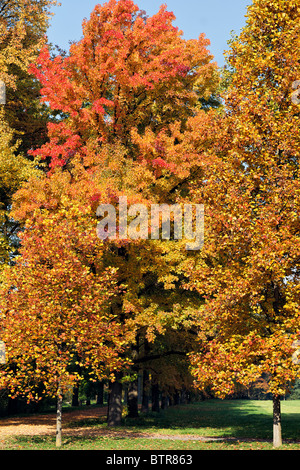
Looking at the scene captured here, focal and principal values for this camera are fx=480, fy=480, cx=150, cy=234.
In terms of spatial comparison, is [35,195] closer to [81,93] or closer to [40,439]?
[81,93]

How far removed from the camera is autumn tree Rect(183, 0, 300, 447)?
13.2 metres

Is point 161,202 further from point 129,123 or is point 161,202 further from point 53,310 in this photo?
point 53,310

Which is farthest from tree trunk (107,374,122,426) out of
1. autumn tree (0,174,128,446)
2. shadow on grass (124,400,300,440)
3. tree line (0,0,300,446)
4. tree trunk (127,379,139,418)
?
autumn tree (0,174,128,446)

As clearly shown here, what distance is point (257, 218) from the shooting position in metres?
14.5

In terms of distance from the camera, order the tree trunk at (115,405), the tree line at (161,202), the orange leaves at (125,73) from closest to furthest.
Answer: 1. the tree line at (161,202)
2. the orange leaves at (125,73)
3. the tree trunk at (115,405)

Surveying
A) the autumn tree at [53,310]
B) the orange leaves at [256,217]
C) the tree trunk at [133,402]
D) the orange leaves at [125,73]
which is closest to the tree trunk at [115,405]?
the tree trunk at [133,402]

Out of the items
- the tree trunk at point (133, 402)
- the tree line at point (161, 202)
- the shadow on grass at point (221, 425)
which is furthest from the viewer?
the tree trunk at point (133, 402)

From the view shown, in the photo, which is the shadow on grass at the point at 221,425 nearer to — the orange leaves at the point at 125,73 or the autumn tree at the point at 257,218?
the autumn tree at the point at 257,218

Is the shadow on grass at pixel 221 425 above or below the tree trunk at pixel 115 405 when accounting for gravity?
below

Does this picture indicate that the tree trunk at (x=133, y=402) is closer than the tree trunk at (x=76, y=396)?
Yes

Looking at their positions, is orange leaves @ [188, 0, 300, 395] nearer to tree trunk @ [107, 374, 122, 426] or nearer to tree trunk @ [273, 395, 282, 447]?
tree trunk @ [273, 395, 282, 447]

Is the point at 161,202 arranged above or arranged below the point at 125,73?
below

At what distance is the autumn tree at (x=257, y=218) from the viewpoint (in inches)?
520

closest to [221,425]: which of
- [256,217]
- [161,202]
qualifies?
[161,202]
